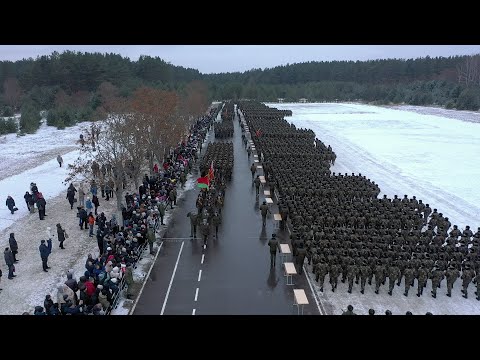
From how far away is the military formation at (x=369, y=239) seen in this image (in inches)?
547

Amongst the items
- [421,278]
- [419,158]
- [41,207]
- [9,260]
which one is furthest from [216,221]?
[419,158]

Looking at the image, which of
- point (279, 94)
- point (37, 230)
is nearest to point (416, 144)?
point (37, 230)

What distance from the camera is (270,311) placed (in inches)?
497

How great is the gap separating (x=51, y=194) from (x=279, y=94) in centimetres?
10826

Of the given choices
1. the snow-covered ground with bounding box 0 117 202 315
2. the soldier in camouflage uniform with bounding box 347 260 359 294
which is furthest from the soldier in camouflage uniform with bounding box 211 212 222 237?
the soldier in camouflage uniform with bounding box 347 260 359 294

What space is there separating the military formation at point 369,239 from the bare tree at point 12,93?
244 feet

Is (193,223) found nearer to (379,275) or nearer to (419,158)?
(379,275)

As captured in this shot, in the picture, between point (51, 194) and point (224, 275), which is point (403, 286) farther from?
point (51, 194)

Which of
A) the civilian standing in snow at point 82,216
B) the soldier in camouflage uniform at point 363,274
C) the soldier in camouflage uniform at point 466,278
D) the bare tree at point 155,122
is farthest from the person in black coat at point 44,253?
the soldier in camouflage uniform at point 466,278

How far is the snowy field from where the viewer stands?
43.8 ft

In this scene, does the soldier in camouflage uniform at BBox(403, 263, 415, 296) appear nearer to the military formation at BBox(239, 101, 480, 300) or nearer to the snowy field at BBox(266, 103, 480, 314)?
the military formation at BBox(239, 101, 480, 300)

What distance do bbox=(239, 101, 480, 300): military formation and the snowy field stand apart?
52 cm

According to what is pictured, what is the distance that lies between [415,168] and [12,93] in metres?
79.7

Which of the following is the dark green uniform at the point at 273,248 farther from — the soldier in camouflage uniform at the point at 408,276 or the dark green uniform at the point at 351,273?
the soldier in camouflage uniform at the point at 408,276
